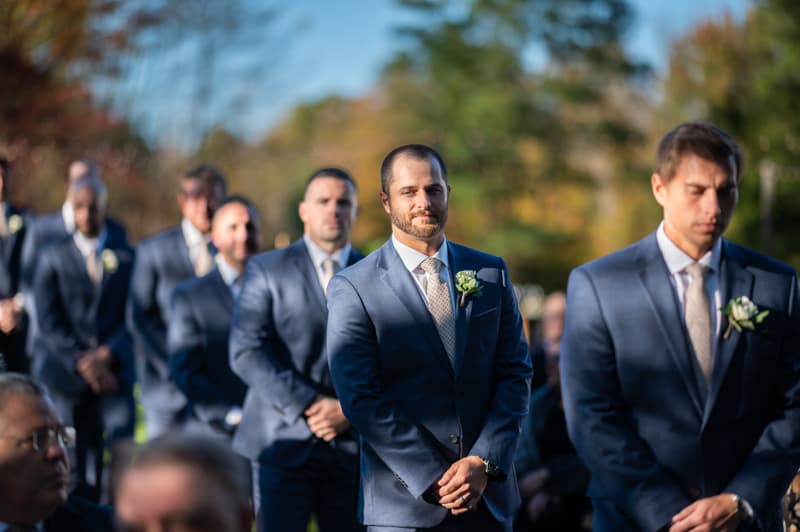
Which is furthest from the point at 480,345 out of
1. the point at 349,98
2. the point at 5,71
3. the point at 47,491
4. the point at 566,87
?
the point at 349,98

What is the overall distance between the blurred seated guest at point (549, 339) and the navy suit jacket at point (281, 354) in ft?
7.85

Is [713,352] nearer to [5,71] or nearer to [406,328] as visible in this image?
[406,328]

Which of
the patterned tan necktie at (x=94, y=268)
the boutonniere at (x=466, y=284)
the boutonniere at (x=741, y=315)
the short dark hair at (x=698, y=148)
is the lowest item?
the boutonniere at (x=741, y=315)

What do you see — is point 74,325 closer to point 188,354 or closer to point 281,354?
point 188,354

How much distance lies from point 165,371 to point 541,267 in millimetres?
34032

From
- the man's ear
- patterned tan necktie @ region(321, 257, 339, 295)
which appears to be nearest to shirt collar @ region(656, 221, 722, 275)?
the man's ear

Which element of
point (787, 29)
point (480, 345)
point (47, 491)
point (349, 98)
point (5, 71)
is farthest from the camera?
point (349, 98)

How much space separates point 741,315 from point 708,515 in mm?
747

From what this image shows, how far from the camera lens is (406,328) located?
14.9ft

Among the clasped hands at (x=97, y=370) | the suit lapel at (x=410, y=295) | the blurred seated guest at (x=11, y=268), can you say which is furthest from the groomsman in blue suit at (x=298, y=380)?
the blurred seated guest at (x=11, y=268)

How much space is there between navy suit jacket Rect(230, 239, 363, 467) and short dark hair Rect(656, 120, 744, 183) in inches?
85.4

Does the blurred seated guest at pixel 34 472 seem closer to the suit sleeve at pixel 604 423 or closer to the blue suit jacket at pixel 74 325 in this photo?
the suit sleeve at pixel 604 423

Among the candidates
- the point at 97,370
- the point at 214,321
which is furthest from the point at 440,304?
the point at 97,370

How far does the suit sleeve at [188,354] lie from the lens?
7012 millimetres
